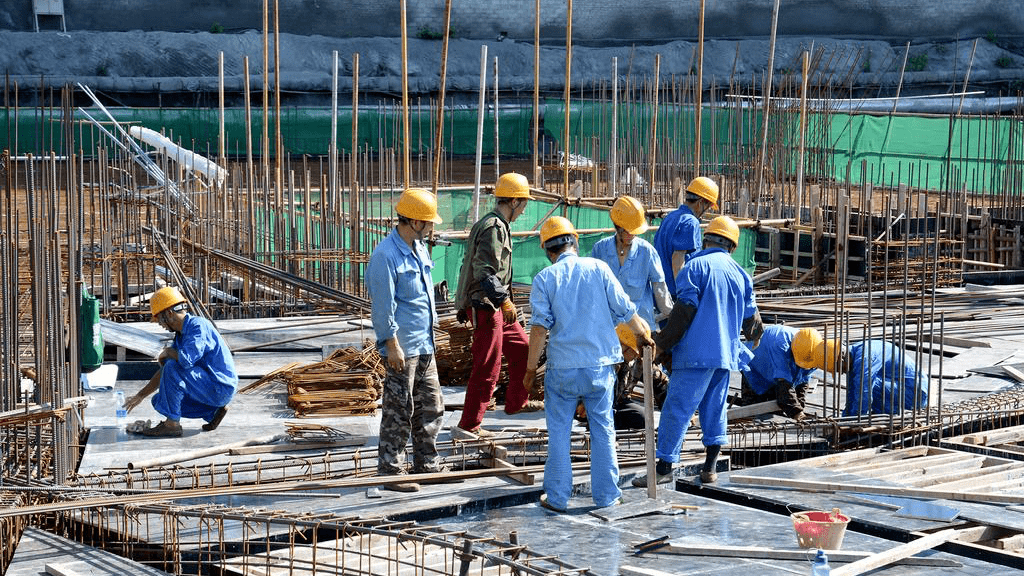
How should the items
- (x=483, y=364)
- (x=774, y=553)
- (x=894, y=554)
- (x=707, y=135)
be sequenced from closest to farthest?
1. (x=894, y=554)
2. (x=774, y=553)
3. (x=483, y=364)
4. (x=707, y=135)

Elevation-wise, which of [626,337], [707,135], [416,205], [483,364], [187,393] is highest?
[707,135]

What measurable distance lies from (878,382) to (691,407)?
79.9 inches

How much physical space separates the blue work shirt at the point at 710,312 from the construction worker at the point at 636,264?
1.08 metres

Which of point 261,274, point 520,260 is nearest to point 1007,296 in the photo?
point 520,260

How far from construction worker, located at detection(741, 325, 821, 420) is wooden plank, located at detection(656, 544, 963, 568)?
8.89ft

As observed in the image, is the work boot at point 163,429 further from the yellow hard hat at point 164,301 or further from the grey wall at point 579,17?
the grey wall at point 579,17

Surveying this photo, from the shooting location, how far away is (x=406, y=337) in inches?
283

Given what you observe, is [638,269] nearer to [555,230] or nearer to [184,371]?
[555,230]

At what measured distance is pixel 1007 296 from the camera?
1373cm

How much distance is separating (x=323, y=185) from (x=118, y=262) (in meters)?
2.17

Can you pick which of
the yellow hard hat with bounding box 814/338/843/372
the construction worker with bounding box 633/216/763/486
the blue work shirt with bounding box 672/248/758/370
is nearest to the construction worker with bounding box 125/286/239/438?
the construction worker with bounding box 633/216/763/486

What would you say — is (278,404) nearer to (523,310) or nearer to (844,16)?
(523,310)

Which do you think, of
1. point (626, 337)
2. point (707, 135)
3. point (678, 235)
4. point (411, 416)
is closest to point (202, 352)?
point (411, 416)

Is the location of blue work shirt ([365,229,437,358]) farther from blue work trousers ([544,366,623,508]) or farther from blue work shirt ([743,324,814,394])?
blue work shirt ([743,324,814,394])
